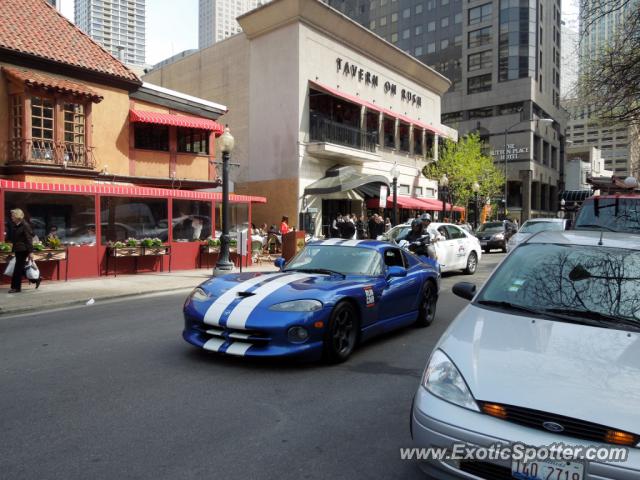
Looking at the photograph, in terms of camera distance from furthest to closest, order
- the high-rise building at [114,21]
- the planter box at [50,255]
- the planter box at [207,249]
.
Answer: the high-rise building at [114,21] < the planter box at [207,249] < the planter box at [50,255]

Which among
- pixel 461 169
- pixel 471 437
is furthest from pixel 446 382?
pixel 461 169

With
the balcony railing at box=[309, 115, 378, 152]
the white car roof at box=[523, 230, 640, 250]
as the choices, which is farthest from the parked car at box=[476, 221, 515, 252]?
the white car roof at box=[523, 230, 640, 250]

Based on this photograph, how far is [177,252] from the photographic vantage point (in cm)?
1625

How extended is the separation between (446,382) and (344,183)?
2271cm

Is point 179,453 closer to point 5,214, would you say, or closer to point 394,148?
point 5,214

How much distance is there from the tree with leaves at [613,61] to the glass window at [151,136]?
49.9 ft

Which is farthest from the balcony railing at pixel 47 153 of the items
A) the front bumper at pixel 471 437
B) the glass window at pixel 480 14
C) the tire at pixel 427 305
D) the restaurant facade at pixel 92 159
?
the glass window at pixel 480 14

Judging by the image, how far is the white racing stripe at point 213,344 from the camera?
5330mm

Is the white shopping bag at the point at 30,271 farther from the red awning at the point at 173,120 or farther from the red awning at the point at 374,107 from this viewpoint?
the red awning at the point at 374,107

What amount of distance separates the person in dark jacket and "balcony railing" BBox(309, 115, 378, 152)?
17283 millimetres

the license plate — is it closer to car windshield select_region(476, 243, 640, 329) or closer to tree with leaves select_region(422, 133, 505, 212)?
car windshield select_region(476, 243, 640, 329)

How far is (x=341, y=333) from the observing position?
570cm

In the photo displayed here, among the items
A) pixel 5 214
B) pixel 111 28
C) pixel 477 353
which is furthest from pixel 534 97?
pixel 111 28

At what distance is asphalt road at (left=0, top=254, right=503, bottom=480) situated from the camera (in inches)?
131
